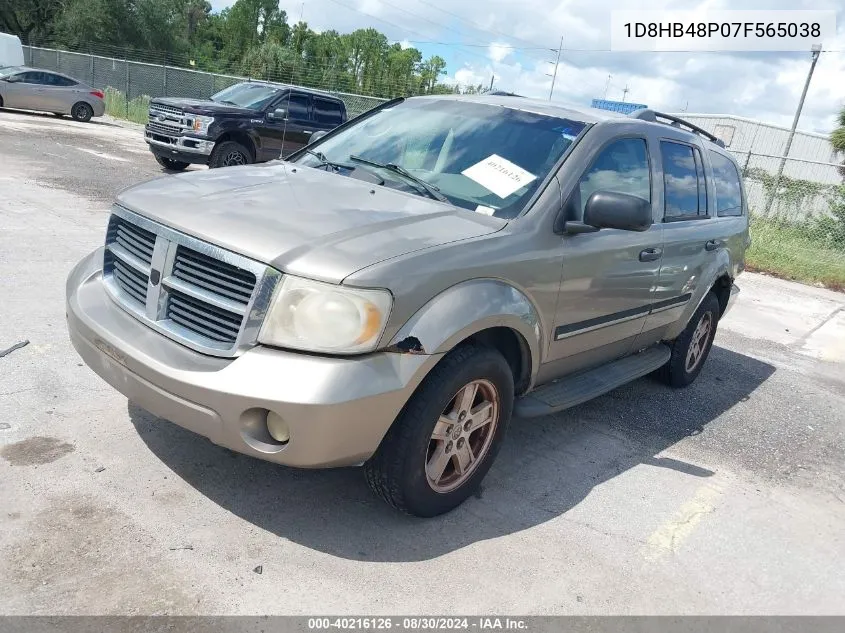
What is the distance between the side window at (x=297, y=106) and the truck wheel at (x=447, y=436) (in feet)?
35.8

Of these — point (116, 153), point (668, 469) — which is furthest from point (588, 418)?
point (116, 153)

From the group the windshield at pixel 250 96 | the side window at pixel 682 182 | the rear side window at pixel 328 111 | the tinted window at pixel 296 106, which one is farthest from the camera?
the rear side window at pixel 328 111

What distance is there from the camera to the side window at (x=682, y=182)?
179 inches

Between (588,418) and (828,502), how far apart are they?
1.44m

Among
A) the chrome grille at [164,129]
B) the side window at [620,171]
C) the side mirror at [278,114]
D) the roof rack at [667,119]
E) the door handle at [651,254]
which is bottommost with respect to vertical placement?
the chrome grille at [164,129]

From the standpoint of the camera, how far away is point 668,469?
419 cm

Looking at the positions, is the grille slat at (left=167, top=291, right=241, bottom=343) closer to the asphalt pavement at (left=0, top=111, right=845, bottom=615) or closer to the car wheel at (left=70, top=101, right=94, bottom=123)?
the asphalt pavement at (left=0, top=111, right=845, bottom=615)

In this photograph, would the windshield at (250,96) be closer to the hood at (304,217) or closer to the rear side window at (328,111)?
the rear side window at (328,111)

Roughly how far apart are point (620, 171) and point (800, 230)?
38.8 ft

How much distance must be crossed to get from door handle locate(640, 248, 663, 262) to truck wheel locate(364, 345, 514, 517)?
1365mm

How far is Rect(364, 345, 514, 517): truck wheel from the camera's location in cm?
288

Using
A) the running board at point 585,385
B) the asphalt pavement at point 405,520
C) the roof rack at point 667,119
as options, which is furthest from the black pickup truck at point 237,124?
the running board at point 585,385

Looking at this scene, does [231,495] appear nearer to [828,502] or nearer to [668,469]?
[668,469]

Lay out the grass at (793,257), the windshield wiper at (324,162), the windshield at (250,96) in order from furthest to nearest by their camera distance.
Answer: the windshield at (250,96) < the grass at (793,257) < the windshield wiper at (324,162)
